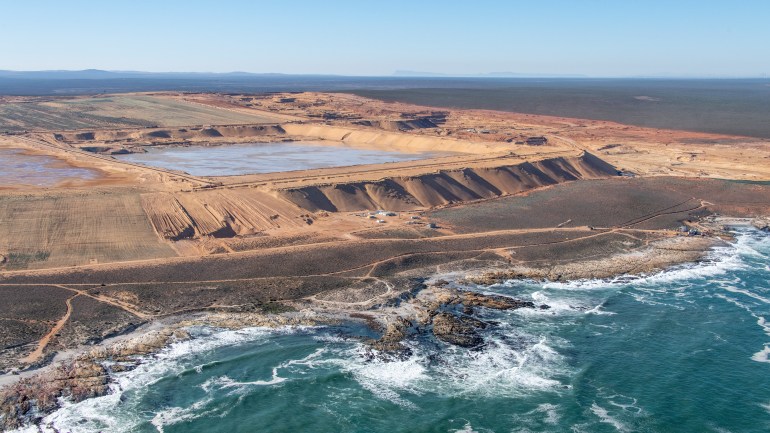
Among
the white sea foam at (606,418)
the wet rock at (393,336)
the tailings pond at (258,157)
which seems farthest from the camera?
the tailings pond at (258,157)

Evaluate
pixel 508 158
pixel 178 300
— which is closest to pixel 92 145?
pixel 508 158

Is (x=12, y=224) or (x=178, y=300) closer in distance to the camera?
(x=178, y=300)

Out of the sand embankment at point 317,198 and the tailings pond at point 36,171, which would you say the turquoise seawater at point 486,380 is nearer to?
the sand embankment at point 317,198

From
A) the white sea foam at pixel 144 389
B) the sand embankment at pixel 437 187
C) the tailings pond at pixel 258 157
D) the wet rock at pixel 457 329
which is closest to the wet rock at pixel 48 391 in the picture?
the white sea foam at pixel 144 389

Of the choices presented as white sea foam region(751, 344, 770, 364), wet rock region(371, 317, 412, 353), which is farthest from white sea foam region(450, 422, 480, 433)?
white sea foam region(751, 344, 770, 364)

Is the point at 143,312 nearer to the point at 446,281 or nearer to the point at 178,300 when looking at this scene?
the point at 178,300

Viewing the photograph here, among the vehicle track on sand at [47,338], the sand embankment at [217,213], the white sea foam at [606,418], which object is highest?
the sand embankment at [217,213]

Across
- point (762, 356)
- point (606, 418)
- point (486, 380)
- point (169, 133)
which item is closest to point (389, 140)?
point (169, 133)

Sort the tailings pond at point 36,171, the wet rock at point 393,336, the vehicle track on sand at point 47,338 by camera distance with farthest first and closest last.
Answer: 1. the tailings pond at point 36,171
2. the wet rock at point 393,336
3. the vehicle track on sand at point 47,338
